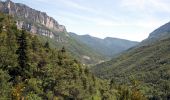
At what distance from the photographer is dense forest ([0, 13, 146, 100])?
337 feet

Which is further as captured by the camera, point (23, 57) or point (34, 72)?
point (34, 72)

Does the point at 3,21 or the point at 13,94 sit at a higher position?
the point at 3,21

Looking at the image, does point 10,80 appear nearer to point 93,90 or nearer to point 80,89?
point 80,89

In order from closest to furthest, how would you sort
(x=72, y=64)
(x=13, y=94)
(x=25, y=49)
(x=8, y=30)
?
(x=13, y=94)
(x=25, y=49)
(x=8, y=30)
(x=72, y=64)

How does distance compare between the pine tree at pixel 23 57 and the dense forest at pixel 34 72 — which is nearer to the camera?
the dense forest at pixel 34 72

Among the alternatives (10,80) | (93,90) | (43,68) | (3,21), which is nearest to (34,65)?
(43,68)

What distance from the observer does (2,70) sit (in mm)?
103875

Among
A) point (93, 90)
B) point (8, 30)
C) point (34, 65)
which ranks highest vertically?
point (8, 30)

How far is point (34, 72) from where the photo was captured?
11525 cm

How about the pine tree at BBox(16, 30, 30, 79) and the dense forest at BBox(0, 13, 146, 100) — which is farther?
the pine tree at BBox(16, 30, 30, 79)

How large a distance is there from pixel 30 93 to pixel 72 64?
3872 centimetres

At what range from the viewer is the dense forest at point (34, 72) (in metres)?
103

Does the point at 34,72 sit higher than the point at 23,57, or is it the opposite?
the point at 23,57

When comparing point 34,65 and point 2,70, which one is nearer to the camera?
point 2,70
